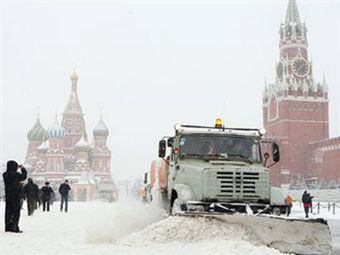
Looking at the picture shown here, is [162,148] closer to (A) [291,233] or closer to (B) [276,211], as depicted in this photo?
(B) [276,211]

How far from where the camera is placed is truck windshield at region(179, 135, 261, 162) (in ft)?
→ 33.0

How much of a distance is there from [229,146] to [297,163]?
3074 inches

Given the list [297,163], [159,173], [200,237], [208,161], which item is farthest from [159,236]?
[297,163]

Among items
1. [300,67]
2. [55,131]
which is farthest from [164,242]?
[300,67]

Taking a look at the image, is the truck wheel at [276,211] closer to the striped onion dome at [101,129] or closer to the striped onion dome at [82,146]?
the striped onion dome at [82,146]

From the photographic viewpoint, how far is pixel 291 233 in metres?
7.74

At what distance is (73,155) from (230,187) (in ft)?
260

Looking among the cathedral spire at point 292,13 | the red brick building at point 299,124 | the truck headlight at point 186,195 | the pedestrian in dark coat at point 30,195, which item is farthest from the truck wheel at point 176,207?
the cathedral spire at point 292,13

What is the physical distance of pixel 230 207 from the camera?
898 centimetres

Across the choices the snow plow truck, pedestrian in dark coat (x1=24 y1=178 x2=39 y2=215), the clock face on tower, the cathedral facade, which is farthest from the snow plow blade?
the clock face on tower

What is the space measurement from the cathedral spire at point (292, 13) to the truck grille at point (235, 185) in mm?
88450

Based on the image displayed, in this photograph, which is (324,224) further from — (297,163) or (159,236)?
(297,163)

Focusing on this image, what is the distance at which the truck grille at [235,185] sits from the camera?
358 inches

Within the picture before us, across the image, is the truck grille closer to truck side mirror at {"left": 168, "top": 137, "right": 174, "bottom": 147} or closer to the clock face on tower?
truck side mirror at {"left": 168, "top": 137, "right": 174, "bottom": 147}
